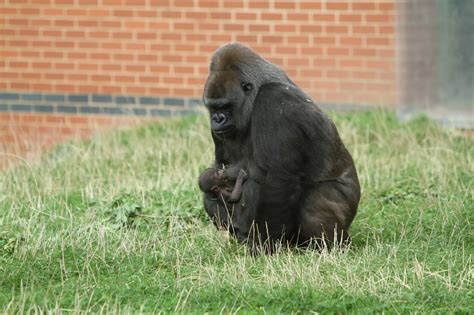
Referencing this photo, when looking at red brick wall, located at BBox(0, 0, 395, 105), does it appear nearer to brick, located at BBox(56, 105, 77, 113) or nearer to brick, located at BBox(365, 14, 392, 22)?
brick, located at BBox(365, 14, 392, 22)

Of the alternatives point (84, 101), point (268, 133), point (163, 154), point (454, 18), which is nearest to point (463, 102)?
point (454, 18)

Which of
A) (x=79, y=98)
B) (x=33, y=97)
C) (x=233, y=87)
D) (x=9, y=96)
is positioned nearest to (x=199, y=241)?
(x=233, y=87)

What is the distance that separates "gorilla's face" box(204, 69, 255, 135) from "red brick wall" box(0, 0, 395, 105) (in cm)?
420

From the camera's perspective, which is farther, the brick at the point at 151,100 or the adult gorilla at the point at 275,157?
the brick at the point at 151,100

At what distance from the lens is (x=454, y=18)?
1015 cm

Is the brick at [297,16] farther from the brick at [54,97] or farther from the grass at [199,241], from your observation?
the brick at [54,97]

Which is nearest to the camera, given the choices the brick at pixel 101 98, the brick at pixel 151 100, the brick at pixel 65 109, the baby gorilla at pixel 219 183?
the baby gorilla at pixel 219 183

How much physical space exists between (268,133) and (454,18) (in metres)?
4.60

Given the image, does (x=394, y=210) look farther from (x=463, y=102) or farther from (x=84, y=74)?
(x=84, y=74)

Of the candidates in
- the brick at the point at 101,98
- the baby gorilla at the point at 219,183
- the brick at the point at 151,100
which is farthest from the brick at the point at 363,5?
the baby gorilla at the point at 219,183

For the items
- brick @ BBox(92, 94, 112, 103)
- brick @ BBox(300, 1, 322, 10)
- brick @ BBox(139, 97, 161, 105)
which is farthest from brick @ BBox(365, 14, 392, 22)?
brick @ BBox(92, 94, 112, 103)

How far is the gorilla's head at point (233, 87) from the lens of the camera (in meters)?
6.25

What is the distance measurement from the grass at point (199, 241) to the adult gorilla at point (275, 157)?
183 millimetres

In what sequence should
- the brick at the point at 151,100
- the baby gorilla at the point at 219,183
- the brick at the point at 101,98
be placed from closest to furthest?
the baby gorilla at the point at 219,183 → the brick at the point at 151,100 → the brick at the point at 101,98
